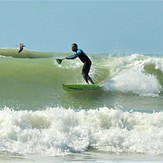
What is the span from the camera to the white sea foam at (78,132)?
923cm

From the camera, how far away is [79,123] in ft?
34.7

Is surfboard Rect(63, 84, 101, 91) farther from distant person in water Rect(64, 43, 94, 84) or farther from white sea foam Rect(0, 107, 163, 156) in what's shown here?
white sea foam Rect(0, 107, 163, 156)

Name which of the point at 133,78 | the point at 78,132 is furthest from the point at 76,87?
the point at 78,132

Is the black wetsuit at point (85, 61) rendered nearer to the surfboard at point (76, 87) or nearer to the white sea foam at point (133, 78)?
the surfboard at point (76, 87)

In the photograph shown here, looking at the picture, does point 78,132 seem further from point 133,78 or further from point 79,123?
A: point 133,78

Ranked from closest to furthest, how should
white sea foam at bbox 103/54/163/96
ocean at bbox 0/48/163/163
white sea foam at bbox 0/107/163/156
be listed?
ocean at bbox 0/48/163/163, white sea foam at bbox 0/107/163/156, white sea foam at bbox 103/54/163/96

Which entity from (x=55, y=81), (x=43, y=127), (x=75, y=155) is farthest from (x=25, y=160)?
(x=55, y=81)

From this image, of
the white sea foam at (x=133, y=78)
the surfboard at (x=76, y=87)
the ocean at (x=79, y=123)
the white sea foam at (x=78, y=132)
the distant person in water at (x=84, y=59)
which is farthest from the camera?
the white sea foam at (x=133, y=78)

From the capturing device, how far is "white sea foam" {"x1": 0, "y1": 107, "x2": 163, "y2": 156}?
923cm

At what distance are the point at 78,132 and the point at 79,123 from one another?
0.55m

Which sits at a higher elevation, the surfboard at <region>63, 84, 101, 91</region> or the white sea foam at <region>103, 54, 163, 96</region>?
the white sea foam at <region>103, 54, 163, 96</region>

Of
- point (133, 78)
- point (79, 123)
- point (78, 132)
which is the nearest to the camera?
point (78, 132)

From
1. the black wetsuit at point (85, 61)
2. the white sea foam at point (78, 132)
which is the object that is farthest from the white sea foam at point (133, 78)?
the white sea foam at point (78, 132)

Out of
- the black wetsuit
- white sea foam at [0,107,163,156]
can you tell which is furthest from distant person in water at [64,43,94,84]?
white sea foam at [0,107,163,156]
